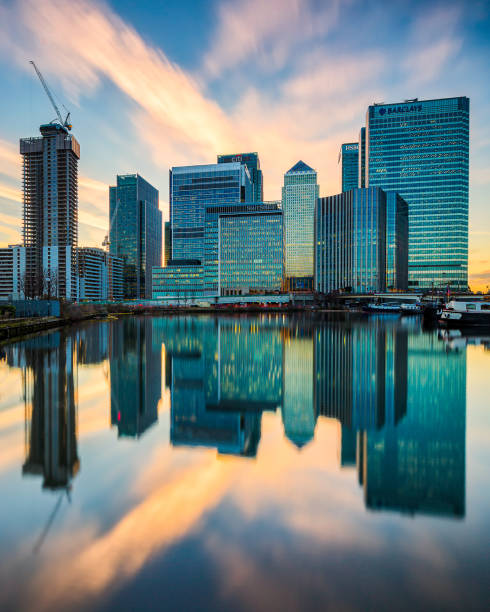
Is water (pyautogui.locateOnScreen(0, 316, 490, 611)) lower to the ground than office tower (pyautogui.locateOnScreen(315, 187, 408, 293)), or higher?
lower

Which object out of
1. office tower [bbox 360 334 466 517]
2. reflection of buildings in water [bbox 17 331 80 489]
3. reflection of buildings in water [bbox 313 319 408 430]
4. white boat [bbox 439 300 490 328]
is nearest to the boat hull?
white boat [bbox 439 300 490 328]

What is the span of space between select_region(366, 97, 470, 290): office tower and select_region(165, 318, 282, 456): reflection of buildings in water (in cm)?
19554

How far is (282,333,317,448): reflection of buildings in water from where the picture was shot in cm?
1269

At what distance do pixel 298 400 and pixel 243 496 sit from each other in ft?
28.4

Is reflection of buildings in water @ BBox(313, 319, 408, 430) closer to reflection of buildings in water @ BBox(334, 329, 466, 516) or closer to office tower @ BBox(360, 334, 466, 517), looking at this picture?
reflection of buildings in water @ BBox(334, 329, 466, 516)

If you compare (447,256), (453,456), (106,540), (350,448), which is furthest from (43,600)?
(447,256)

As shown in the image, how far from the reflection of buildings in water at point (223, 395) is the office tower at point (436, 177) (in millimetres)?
195542

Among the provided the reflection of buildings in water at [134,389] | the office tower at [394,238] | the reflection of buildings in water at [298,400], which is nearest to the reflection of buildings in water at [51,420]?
the reflection of buildings in water at [134,389]

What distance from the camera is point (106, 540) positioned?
6.58 meters

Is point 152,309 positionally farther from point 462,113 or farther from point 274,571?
point 462,113

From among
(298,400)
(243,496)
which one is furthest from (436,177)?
(243,496)

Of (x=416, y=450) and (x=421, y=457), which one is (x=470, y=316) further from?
(x=421, y=457)

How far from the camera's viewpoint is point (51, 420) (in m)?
13.3

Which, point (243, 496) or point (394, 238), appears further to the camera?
point (394, 238)
